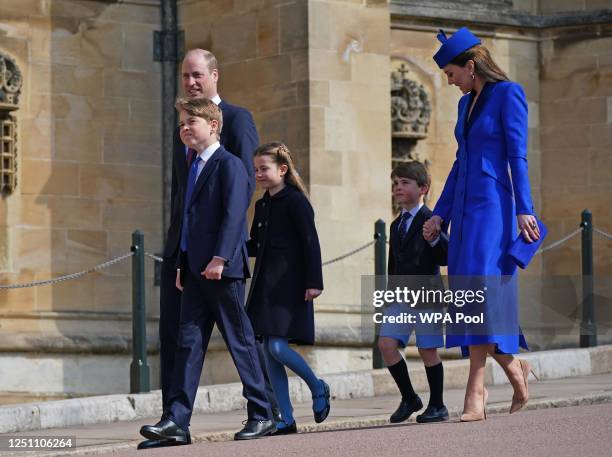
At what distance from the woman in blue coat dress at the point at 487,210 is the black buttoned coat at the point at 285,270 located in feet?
2.43

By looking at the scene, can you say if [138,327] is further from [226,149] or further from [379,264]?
[226,149]

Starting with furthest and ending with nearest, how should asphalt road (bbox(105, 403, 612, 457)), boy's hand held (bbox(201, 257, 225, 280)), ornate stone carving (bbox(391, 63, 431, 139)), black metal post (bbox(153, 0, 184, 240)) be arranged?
ornate stone carving (bbox(391, 63, 431, 139)), black metal post (bbox(153, 0, 184, 240)), boy's hand held (bbox(201, 257, 225, 280)), asphalt road (bbox(105, 403, 612, 457))

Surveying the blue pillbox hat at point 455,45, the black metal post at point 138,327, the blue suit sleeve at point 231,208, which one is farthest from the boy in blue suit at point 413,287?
the black metal post at point 138,327

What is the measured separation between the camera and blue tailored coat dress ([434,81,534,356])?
822 centimetres

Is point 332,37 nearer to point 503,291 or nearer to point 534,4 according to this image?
point 534,4

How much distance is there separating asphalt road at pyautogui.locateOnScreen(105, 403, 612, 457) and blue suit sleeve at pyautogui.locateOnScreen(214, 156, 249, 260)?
0.89 m

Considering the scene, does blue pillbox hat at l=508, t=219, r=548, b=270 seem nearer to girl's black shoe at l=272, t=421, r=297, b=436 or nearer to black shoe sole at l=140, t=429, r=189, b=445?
girl's black shoe at l=272, t=421, r=297, b=436

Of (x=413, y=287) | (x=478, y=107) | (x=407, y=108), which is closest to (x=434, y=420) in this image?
(x=413, y=287)

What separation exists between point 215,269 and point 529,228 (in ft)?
4.72

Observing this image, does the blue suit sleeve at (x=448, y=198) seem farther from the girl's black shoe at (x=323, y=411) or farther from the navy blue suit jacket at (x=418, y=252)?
the girl's black shoe at (x=323, y=411)

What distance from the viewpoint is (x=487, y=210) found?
8.27m

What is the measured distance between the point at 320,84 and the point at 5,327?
9.76 ft

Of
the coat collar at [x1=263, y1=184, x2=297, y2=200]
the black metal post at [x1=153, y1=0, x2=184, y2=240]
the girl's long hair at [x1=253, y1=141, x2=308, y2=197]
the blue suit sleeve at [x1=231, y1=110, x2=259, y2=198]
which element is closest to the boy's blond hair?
the blue suit sleeve at [x1=231, y1=110, x2=259, y2=198]

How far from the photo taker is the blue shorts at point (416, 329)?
889cm
